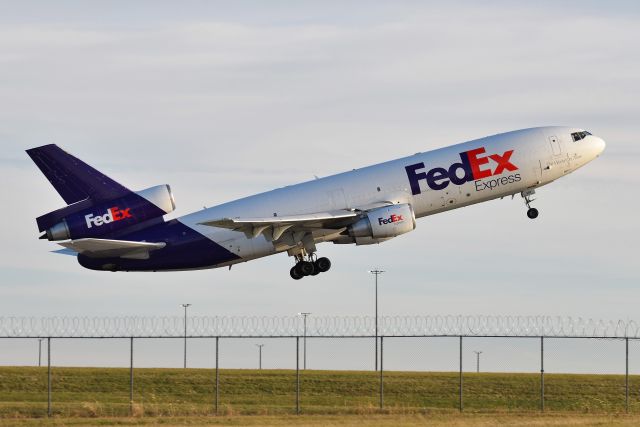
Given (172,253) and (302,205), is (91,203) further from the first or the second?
(302,205)

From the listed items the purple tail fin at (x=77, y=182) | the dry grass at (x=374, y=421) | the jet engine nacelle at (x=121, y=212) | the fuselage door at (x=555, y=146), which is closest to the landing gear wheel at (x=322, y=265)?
the jet engine nacelle at (x=121, y=212)

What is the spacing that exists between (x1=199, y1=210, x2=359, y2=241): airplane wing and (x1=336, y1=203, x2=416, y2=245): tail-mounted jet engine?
729 mm

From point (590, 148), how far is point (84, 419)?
3207cm

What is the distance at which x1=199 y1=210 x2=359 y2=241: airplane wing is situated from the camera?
69.7m

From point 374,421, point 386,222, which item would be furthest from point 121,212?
point 374,421

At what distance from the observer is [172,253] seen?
243ft

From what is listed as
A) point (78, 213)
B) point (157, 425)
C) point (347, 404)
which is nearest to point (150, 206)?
point (78, 213)

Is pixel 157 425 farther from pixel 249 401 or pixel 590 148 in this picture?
pixel 590 148

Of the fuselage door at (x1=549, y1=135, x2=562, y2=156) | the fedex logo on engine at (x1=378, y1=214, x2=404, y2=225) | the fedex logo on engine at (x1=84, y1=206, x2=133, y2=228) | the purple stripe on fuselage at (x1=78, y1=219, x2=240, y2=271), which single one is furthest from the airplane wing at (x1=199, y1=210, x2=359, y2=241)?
the fuselage door at (x1=549, y1=135, x2=562, y2=156)

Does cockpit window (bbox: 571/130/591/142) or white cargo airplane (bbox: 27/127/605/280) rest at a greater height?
cockpit window (bbox: 571/130/591/142)

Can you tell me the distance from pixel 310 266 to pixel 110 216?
11.3 m

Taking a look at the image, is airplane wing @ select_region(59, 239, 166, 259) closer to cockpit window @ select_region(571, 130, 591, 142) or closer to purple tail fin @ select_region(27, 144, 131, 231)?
purple tail fin @ select_region(27, 144, 131, 231)

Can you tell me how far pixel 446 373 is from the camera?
88.3 m

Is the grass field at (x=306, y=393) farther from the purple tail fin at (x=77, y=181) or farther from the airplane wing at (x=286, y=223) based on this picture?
the purple tail fin at (x=77, y=181)
